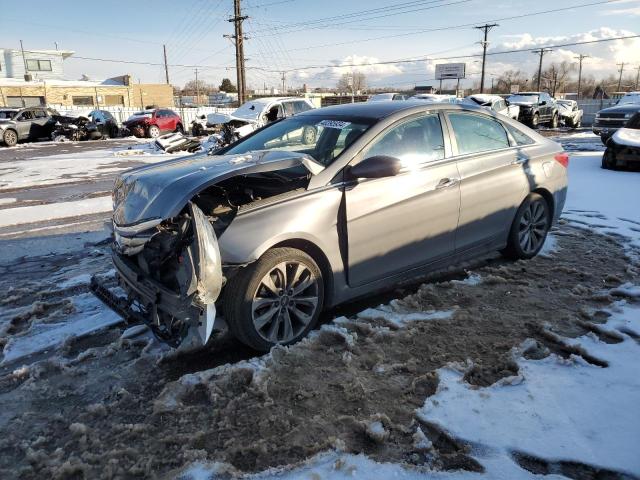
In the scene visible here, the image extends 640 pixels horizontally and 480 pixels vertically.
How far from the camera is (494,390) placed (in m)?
3.01

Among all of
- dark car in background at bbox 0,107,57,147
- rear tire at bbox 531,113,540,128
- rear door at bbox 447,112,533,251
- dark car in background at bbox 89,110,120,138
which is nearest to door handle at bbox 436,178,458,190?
rear door at bbox 447,112,533,251

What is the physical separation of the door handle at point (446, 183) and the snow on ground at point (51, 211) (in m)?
5.94

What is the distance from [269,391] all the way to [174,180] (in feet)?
4.99

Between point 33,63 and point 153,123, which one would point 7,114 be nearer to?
point 153,123

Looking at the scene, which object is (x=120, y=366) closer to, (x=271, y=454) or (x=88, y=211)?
(x=271, y=454)

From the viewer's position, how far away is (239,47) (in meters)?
32.7

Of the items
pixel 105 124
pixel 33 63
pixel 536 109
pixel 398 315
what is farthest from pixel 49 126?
pixel 33 63

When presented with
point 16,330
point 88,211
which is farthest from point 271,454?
point 88,211

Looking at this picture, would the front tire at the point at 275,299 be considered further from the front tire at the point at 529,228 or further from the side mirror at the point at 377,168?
the front tire at the point at 529,228

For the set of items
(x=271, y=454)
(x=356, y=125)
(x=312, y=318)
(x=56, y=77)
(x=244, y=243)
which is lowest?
(x=271, y=454)

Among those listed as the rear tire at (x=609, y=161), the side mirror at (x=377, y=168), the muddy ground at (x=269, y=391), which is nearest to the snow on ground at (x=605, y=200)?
the rear tire at (x=609, y=161)

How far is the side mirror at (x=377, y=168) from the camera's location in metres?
3.61

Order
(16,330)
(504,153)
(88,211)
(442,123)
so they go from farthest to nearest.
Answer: (88,211), (504,153), (442,123), (16,330)

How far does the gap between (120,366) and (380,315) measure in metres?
1.99
